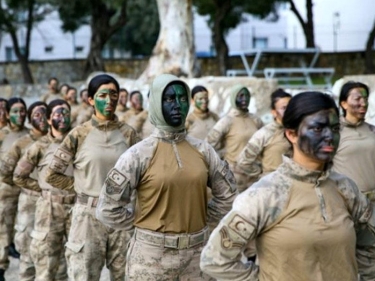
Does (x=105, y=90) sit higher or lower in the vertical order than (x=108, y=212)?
higher

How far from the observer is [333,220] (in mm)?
3955

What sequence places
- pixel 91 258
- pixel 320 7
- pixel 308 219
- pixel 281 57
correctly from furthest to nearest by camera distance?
pixel 320 7 → pixel 281 57 → pixel 91 258 → pixel 308 219

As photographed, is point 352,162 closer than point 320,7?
Yes

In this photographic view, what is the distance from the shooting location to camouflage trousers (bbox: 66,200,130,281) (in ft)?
23.6

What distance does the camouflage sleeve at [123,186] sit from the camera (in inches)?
220

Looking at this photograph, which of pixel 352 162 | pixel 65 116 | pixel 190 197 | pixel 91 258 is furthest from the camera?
pixel 65 116

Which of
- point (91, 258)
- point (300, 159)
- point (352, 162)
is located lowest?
point (91, 258)

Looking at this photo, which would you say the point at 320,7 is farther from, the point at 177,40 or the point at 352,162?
the point at 352,162

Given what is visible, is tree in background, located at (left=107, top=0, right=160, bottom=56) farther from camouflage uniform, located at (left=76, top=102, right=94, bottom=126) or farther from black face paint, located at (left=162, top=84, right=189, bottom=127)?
black face paint, located at (left=162, top=84, right=189, bottom=127)

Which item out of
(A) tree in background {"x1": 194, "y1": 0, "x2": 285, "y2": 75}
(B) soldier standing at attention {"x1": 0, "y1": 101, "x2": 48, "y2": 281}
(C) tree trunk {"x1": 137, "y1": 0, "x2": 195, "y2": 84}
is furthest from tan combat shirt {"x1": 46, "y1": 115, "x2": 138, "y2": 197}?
(A) tree in background {"x1": 194, "y1": 0, "x2": 285, "y2": 75}

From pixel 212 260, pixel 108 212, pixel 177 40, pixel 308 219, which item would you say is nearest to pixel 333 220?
pixel 308 219

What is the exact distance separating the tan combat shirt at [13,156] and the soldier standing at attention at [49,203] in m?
0.58

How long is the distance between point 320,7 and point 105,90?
33421 millimetres

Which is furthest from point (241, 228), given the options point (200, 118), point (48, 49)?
point (48, 49)
